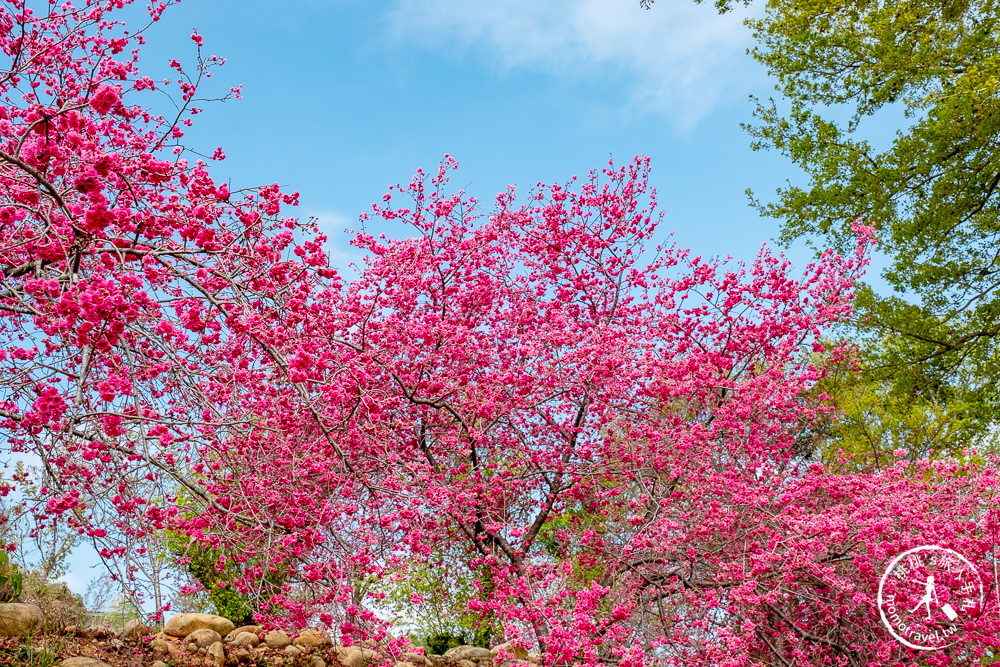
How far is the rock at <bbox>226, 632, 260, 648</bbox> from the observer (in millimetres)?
9391

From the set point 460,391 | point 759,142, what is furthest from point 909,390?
point 460,391

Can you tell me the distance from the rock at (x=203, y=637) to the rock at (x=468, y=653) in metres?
4.03

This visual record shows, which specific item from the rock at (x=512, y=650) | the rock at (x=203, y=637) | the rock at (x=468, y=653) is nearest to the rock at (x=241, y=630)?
the rock at (x=203, y=637)

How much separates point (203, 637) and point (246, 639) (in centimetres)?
58

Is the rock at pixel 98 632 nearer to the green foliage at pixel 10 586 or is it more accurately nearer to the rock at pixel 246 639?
the green foliage at pixel 10 586

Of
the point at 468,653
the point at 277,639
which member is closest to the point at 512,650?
the point at 277,639

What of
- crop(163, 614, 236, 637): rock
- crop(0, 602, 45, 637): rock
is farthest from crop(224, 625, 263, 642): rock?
crop(0, 602, 45, 637): rock

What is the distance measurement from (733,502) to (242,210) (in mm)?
5201

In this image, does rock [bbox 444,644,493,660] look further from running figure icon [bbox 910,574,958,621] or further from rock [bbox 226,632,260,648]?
running figure icon [bbox 910,574,958,621]

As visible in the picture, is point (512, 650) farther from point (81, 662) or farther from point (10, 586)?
point (10, 586)

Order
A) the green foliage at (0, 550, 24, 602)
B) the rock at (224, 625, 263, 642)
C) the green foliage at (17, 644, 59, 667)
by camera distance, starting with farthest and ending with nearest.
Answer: the rock at (224, 625, 263, 642) < the green foliage at (0, 550, 24, 602) < the green foliage at (17, 644, 59, 667)

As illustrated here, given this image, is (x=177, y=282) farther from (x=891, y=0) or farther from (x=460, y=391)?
(x=891, y=0)

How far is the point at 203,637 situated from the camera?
9070mm

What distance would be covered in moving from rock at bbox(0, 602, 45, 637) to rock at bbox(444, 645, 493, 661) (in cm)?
615
